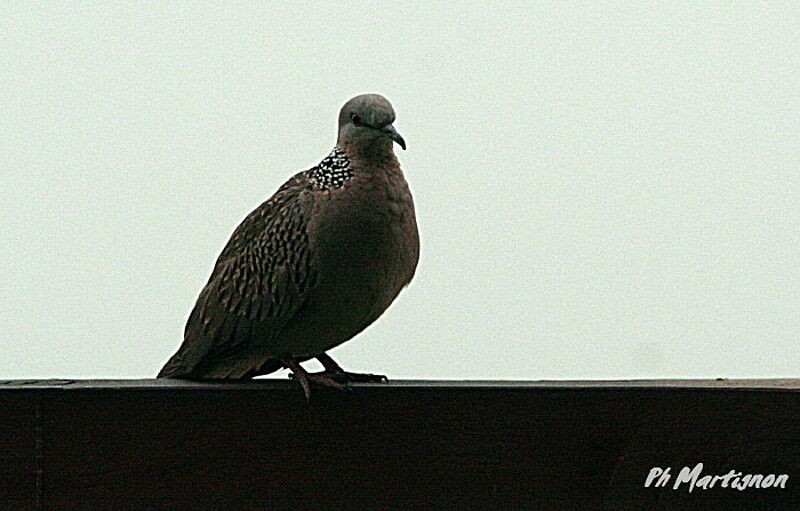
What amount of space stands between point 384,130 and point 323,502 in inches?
22.7

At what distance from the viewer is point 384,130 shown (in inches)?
72.0

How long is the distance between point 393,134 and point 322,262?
23 centimetres

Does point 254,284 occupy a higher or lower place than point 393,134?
lower

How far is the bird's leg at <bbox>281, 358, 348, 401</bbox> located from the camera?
1.81 metres

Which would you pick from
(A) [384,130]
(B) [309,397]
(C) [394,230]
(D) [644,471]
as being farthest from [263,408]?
(D) [644,471]

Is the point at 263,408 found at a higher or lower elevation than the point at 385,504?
higher

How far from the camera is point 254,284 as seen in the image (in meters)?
1.97

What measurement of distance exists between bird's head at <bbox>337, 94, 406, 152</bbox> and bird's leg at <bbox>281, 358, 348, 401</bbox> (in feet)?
1.20

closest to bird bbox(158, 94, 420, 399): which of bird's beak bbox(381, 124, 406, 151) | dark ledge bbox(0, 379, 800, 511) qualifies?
bird's beak bbox(381, 124, 406, 151)

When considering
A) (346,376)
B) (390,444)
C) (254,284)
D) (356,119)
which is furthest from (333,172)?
(390,444)

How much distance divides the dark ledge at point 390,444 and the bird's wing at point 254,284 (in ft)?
0.55

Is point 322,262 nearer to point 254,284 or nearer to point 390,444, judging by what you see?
point 254,284

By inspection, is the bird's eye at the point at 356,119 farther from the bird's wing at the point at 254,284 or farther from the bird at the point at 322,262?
the bird's wing at the point at 254,284

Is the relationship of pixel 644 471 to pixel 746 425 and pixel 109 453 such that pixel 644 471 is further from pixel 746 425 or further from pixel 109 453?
pixel 109 453
